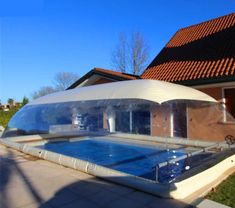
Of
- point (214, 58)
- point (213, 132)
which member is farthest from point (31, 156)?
point (214, 58)

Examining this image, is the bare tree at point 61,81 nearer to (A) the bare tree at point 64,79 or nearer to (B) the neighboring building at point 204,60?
(A) the bare tree at point 64,79

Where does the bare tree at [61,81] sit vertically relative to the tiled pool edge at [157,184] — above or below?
above

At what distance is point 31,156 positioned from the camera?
1058cm

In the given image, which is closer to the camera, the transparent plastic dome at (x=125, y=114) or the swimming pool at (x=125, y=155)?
the swimming pool at (x=125, y=155)

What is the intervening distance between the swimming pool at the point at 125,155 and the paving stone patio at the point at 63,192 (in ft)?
4.53

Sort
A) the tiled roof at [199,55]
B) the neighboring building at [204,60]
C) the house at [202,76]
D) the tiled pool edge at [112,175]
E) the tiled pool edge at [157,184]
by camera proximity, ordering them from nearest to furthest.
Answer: the tiled pool edge at [157,184] < the tiled pool edge at [112,175] < the house at [202,76] < the neighboring building at [204,60] < the tiled roof at [199,55]

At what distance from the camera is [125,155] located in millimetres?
12352

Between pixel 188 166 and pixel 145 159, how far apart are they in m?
3.20

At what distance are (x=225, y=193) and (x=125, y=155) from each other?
265 inches

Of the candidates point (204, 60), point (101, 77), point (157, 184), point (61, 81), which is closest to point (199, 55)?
point (204, 60)

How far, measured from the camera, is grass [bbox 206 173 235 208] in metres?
5.49

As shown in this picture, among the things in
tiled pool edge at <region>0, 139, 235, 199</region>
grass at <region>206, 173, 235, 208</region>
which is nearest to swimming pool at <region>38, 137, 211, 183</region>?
tiled pool edge at <region>0, 139, 235, 199</region>

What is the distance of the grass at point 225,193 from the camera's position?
5.49m

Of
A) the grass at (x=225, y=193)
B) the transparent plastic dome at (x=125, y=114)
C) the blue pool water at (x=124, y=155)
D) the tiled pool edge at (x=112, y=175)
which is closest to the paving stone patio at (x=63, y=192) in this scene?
the tiled pool edge at (x=112, y=175)
